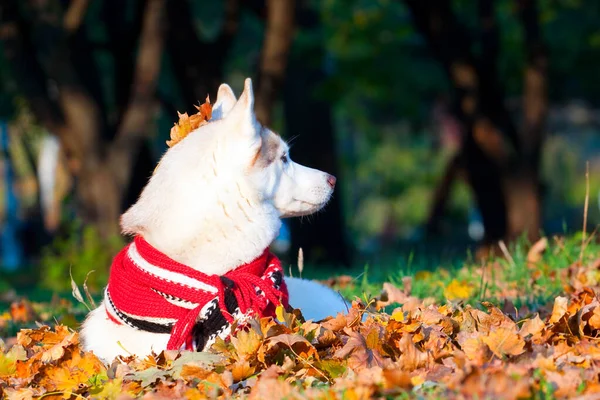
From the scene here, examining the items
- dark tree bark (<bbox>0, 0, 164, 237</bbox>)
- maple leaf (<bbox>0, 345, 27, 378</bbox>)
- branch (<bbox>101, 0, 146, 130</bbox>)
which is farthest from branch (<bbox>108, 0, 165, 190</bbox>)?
maple leaf (<bbox>0, 345, 27, 378</bbox>)

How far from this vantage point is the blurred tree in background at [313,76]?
460 inches

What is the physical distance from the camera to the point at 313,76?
48.5ft

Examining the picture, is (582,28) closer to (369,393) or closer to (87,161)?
(87,161)

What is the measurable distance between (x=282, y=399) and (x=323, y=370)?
1.78 feet

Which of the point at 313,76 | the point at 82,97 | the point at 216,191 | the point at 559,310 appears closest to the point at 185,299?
the point at 216,191

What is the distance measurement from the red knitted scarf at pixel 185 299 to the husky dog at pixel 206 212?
14mm

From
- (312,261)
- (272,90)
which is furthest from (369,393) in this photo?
(312,261)

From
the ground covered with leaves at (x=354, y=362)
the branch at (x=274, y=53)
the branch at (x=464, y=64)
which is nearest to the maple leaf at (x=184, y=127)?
the ground covered with leaves at (x=354, y=362)

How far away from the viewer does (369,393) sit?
311cm

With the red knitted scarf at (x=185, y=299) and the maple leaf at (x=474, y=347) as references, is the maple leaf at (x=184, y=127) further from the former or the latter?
the maple leaf at (x=474, y=347)

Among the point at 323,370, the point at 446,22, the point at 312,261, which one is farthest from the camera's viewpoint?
the point at 312,261

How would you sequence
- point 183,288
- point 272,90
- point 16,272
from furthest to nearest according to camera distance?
point 16,272, point 272,90, point 183,288

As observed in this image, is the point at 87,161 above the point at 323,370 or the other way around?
the other way around

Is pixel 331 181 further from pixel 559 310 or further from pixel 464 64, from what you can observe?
pixel 464 64
